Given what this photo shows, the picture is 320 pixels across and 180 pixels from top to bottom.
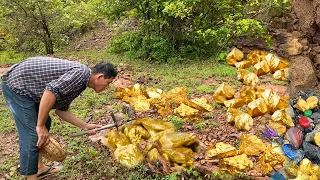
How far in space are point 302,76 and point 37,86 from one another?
157 inches

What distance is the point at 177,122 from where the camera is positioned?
12.4 ft

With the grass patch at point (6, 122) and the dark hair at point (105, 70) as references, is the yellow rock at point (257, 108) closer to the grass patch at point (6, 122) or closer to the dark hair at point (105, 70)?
the dark hair at point (105, 70)

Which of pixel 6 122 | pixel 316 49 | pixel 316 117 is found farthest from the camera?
pixel 316 49

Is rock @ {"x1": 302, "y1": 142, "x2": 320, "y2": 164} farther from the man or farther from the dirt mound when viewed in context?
the man

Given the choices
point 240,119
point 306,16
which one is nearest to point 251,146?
point 240,119

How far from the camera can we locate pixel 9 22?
767cm

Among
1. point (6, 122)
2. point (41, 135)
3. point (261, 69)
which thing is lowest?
point (6, 122)

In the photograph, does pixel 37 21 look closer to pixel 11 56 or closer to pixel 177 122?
pixel 11 56

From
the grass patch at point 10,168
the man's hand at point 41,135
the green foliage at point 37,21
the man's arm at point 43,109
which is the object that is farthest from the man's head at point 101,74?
the green foliage at point 37,21

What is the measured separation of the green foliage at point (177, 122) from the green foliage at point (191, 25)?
8.98 feet

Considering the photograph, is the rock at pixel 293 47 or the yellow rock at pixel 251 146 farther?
the rock at pixel 293 47

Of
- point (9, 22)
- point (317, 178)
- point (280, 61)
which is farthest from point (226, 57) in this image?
point (9, 22)

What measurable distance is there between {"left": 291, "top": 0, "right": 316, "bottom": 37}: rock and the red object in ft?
5.87

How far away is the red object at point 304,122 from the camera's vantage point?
166 inches
